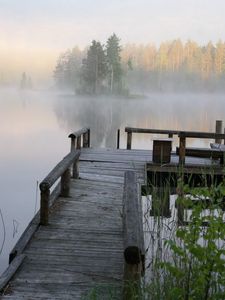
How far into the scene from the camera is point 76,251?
17.8ft

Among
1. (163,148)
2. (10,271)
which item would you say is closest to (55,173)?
(10,271)

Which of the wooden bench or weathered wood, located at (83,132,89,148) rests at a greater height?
the wooden bench

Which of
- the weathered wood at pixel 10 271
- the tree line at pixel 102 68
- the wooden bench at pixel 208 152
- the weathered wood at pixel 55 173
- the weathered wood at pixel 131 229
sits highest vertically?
the tree line at pixel 102 68

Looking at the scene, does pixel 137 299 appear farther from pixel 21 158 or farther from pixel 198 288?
pixel 21 158

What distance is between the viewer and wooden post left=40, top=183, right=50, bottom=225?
19.3 feet

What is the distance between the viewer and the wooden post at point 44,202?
5.88m

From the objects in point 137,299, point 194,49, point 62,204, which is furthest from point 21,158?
point 194,49

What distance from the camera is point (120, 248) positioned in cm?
560

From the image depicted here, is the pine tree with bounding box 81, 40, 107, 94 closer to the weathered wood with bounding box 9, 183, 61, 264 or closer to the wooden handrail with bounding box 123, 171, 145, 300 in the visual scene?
the weathered wood with bounding box 9, 183, 61, 264

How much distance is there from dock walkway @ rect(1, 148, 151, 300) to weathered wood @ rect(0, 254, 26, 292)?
5cm

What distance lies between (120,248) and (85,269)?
2.55ft

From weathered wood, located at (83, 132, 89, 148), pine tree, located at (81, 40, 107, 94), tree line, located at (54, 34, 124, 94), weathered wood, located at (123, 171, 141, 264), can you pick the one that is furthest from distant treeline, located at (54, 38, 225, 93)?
weathered wood, located at (123, 171, 141, 264)

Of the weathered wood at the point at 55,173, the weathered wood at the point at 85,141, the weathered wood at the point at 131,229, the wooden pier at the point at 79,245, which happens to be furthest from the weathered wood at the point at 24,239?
the weathered wood at the point at 85,141

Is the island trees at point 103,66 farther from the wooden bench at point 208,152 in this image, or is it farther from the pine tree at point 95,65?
the wooden bench at point 208,152
